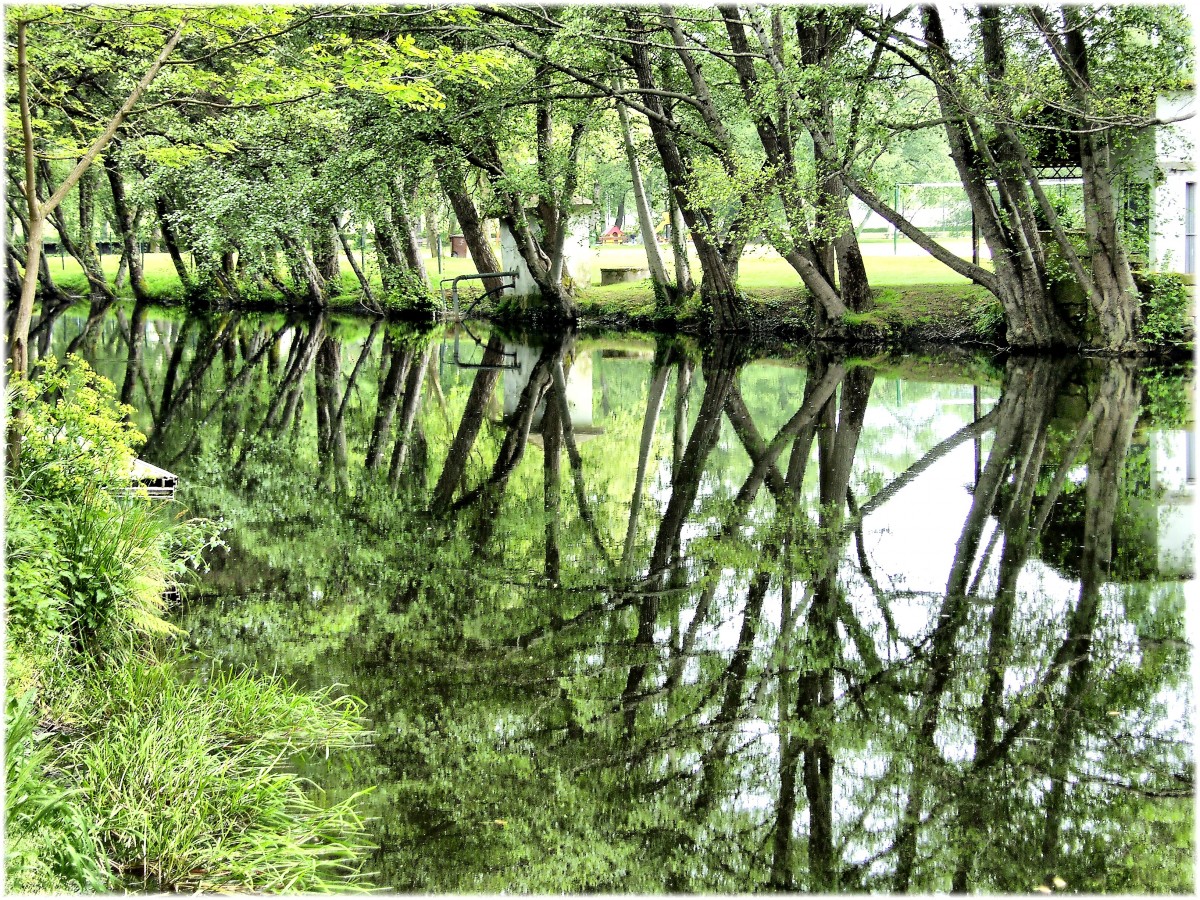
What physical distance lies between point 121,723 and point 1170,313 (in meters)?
22.3

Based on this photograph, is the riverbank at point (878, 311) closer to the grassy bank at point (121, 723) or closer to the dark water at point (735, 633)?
the dark water at point (735, 633)

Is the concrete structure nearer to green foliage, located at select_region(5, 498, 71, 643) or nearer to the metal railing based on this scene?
the metal railing

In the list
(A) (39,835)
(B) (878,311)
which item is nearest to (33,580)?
(A) (39,835)

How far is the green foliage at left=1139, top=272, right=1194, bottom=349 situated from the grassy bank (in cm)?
2009

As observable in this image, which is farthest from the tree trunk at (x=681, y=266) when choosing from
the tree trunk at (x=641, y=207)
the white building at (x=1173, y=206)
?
the white building at (x=1173, y=206)

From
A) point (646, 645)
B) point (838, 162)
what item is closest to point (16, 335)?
point (646, 645)

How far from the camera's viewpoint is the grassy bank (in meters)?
4.50

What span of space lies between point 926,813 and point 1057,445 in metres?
9.70

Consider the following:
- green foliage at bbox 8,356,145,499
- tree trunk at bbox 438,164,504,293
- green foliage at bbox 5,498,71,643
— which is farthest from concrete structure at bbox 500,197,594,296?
green foliage at bbox 5,498,71,643

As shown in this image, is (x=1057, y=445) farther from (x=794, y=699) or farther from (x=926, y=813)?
(x=926, y=813)

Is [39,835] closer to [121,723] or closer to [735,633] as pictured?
[121,723]

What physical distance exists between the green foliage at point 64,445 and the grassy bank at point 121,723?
1 centimetres

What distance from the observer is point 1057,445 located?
553 inches

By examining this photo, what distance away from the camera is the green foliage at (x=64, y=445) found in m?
7.59
